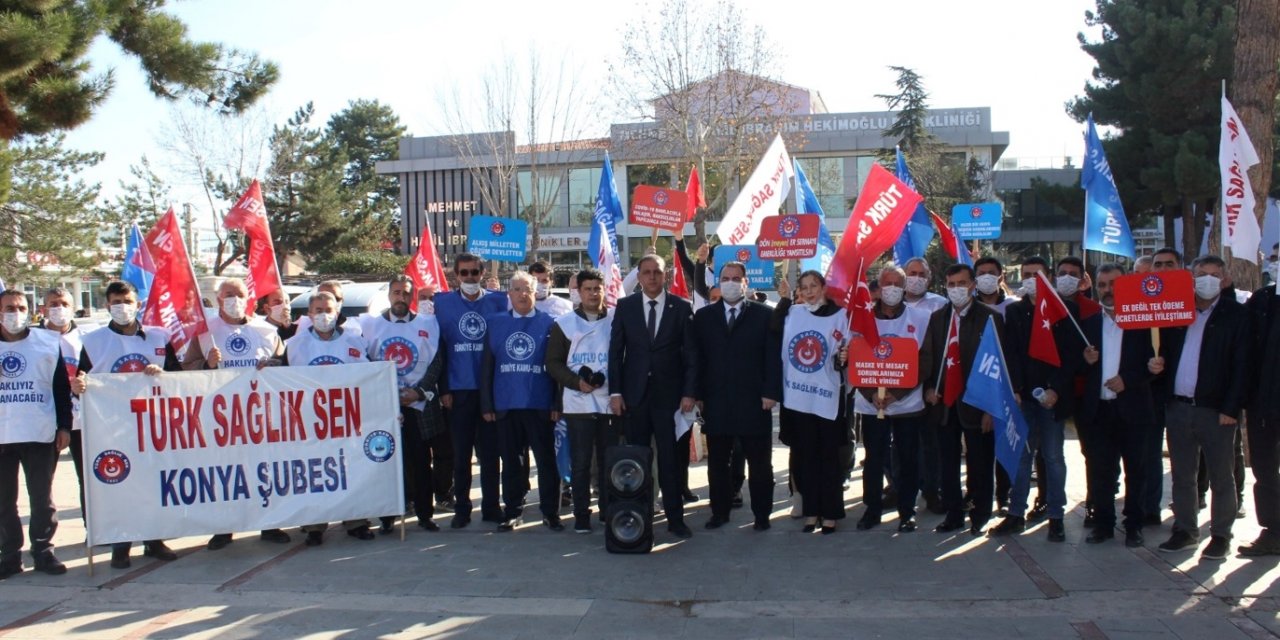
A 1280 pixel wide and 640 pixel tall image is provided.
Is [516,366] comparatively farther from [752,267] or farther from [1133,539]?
[752,267]

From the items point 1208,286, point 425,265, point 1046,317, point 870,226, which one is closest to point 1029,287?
point 1046,317

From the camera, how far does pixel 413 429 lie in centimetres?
814

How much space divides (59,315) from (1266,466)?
8367mm

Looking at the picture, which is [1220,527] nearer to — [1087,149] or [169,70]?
[1087,149]

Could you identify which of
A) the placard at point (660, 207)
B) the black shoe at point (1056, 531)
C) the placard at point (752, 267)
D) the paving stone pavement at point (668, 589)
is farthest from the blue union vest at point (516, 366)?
the placard at point (752, 267)

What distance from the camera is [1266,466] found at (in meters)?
6.50

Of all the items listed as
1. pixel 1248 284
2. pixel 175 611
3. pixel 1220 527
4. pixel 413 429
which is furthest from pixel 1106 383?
pixel 175 611

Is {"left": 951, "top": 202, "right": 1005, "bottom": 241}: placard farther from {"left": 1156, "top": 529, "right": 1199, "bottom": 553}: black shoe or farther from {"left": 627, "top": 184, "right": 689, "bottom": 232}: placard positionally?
{"left": 1156, "top": 529, "right": 1199, "bottom": 553}: black shoe

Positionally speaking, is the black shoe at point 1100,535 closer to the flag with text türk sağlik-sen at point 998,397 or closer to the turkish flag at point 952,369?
the flag with text türk sağlik-sen at point 998,397

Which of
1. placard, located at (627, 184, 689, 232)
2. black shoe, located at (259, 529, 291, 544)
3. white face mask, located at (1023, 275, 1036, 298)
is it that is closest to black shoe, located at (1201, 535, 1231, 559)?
white face mask, located at (1023, 275, 1036, 298)

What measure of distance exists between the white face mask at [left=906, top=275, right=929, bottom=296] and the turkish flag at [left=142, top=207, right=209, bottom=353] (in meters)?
5.55

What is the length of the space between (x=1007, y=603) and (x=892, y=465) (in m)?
2.85

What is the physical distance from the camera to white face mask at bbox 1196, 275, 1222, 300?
21.7ft

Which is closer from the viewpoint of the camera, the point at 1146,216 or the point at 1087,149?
the point at 1087,149
